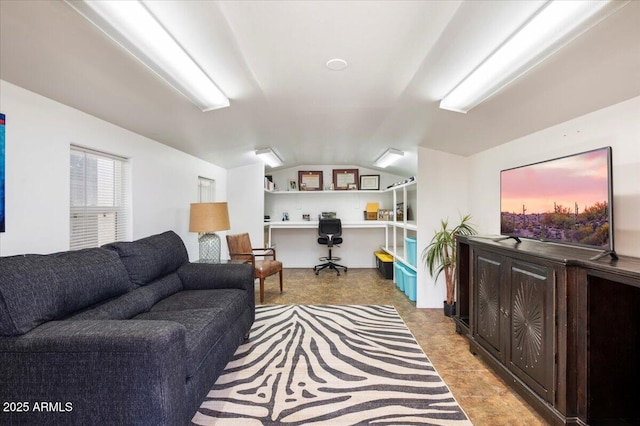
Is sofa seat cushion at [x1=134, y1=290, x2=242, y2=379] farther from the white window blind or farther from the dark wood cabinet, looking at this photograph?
the white window blind

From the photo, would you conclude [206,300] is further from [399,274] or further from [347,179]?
[347,179]

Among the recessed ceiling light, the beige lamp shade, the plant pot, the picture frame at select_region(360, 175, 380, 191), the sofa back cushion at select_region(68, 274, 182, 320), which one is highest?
the recessed ceiling light

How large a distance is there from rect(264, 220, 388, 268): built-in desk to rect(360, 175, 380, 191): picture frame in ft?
2.94

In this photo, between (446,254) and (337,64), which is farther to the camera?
(446,254)

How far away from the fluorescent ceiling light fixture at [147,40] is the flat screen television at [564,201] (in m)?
2.56

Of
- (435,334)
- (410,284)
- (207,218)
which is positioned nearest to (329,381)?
(435,334)

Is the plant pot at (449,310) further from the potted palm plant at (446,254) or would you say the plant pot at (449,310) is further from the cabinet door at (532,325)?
the cabinet door at (532,325)

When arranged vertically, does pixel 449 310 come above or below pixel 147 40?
below

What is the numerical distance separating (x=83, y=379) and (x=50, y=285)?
522 mm

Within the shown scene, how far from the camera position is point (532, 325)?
189 centimetres

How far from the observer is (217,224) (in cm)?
344

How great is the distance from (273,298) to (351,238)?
2.63 meters

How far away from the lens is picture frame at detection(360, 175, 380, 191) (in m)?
6.36

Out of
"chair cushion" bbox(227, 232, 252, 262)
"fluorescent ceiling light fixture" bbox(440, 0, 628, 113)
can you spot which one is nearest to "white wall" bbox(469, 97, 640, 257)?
"fluorescent ceiling light fixture" bbox(440, 0, 628, 113)
